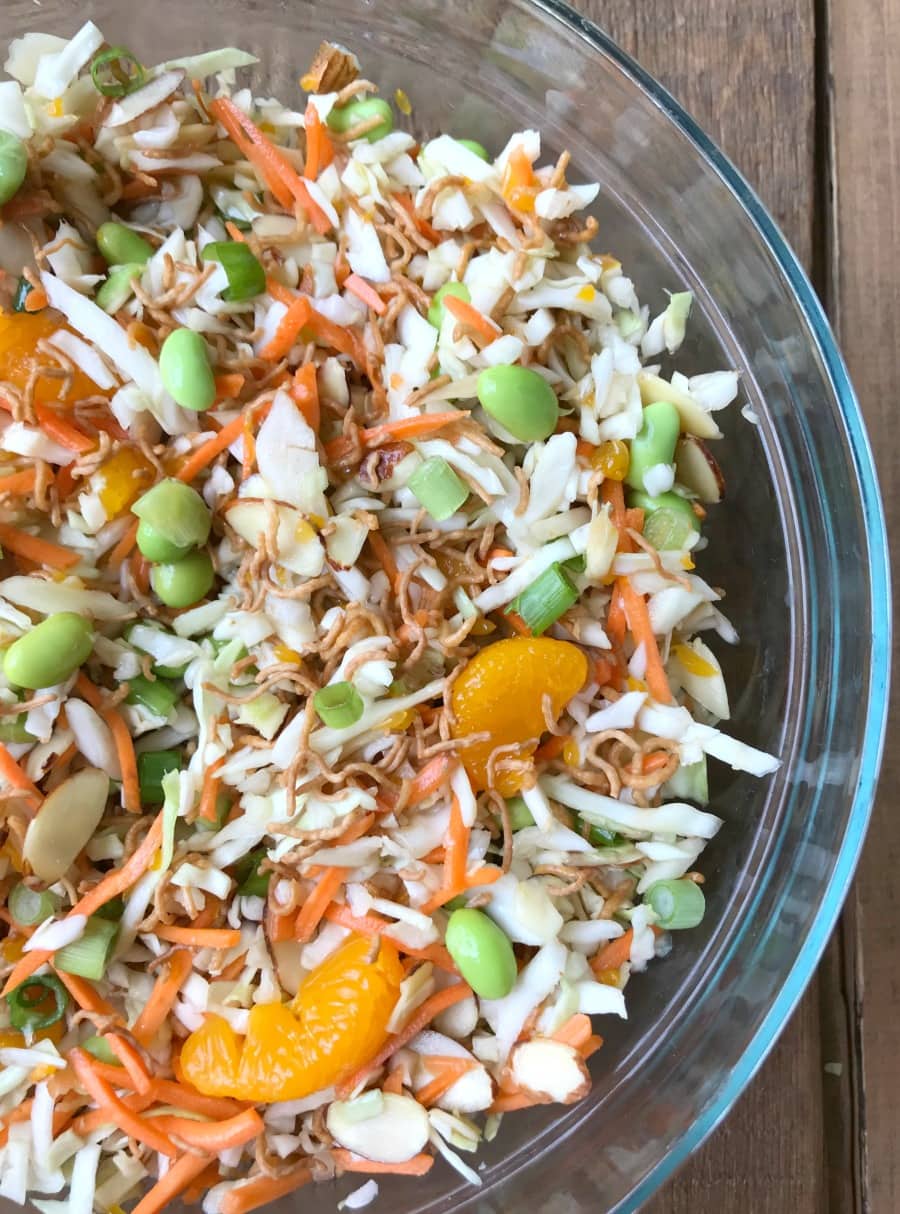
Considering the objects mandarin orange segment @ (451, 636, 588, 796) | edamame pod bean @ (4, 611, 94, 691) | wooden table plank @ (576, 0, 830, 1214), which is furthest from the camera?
wooden table plank @ (576, 0, 830, 1214)

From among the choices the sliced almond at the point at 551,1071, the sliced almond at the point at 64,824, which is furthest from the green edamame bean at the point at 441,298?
the sliced almond at the point at 551,1071

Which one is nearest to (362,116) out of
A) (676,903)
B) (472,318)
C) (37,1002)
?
(472,318)

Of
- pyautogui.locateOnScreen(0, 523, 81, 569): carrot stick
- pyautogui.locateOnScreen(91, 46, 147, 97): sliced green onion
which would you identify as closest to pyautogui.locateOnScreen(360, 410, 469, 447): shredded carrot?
pyautogui.locateOnScreen(0, 523, 81, 569): carrot stick

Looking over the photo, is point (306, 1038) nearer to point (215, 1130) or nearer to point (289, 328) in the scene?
point (215, 1130)

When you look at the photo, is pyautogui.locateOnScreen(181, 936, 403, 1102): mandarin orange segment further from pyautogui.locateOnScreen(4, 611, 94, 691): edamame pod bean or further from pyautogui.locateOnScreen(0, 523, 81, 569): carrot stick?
pyautogui.locateOnScreen(0, 523, 81, 569): carrot stick

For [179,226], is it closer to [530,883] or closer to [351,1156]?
[530,883]

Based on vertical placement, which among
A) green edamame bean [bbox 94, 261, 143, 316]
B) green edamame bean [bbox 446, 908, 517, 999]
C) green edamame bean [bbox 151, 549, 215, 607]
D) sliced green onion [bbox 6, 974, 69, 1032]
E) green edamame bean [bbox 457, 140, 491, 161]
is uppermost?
green edamame bean [bbox 457, 140, 491, 161]

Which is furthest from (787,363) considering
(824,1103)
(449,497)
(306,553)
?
(824,1103)
